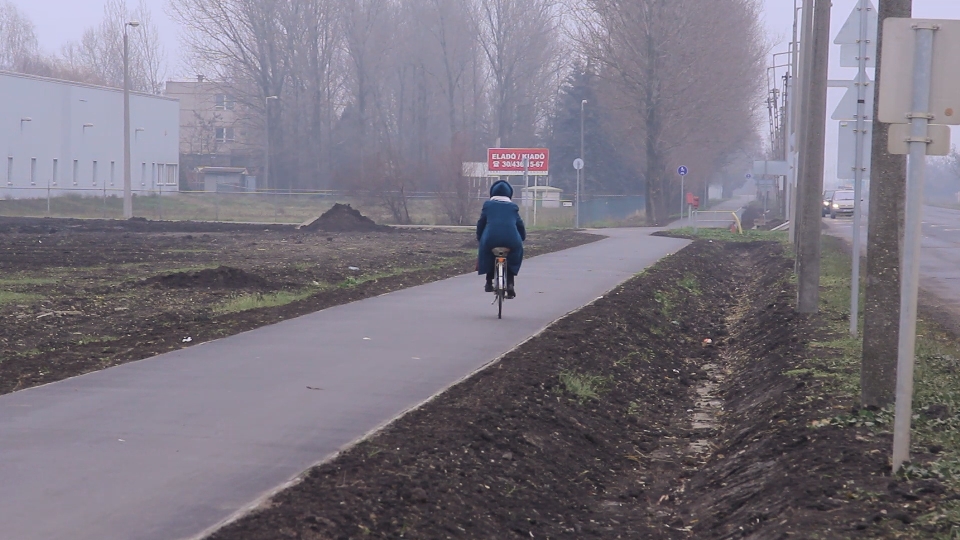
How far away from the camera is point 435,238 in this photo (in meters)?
38.9

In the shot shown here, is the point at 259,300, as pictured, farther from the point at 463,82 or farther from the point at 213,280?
the point at 463,82

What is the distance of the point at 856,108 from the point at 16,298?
38.6 ft

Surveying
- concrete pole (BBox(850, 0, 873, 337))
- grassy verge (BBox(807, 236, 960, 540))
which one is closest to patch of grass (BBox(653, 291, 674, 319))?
grassy verge (BBox(807, 236, 960, 540))

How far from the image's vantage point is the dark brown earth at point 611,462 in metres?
5.79

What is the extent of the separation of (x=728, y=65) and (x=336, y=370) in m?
50.5

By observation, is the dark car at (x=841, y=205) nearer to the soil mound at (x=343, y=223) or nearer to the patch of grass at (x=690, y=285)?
the soil mound at (x=343, y=223)

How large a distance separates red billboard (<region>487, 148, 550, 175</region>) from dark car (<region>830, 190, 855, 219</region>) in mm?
Answer: 22775

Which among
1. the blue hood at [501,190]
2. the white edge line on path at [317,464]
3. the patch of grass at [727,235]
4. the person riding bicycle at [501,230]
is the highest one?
the blue hood at [501,190]

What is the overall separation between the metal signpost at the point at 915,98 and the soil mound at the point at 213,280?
1336cm

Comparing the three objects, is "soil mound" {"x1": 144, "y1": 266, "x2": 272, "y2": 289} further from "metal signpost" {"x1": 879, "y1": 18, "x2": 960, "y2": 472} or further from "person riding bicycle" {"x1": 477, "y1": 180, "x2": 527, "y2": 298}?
"metal signpost" {"x1": 879, "y1": 18, "x2": 960, "y2": 472}

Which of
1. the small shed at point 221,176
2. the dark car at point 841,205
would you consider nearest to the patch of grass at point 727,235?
the dark car at point 841,205

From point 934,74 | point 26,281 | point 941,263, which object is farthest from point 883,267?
point 941,263

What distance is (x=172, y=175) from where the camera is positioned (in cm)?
7681

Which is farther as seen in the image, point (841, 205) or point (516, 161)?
point (841, 205)
